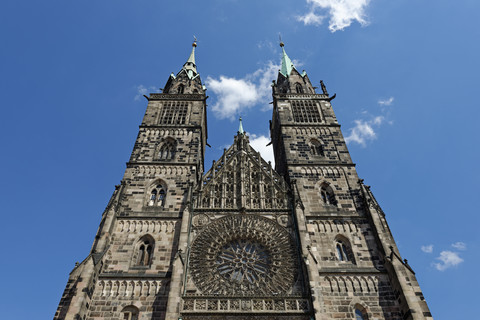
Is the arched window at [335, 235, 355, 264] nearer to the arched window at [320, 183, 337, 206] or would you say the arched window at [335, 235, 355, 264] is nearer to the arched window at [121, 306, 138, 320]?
the arched window at [320, 183, 337, 206]

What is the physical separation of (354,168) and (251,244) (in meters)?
9.00

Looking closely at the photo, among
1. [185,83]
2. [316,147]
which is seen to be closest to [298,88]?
[316,147]

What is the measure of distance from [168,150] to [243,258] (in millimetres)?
10180

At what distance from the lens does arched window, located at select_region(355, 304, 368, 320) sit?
599 inches

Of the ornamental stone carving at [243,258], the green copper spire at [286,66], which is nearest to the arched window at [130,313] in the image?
the ornamental stone carving at [243,258]

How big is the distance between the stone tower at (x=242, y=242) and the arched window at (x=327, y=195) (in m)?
0.07

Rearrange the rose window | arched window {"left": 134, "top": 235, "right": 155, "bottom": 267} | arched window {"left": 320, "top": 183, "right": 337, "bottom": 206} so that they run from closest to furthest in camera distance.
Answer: the rose window, arched window {"left": 134, "top": 235, "right": 155, "bottom": 267}, arched window {"left": 320, "top": 183, "right": 337, "bottom": 206}

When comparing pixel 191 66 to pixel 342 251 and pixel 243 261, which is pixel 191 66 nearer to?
pixel 243 261

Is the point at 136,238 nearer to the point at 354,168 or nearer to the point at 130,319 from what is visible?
the point at 130,319

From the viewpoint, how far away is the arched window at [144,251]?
17219mm

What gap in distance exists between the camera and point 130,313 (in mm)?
15125

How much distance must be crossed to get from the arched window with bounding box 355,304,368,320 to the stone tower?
0.15 ft

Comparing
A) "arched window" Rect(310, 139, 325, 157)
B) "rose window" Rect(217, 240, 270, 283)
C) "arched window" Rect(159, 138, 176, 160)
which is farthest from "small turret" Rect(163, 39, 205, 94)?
"rose window" Rect(217, 240, 270, 283)

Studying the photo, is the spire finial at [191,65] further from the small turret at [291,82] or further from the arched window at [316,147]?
the arched window at [316,147]
